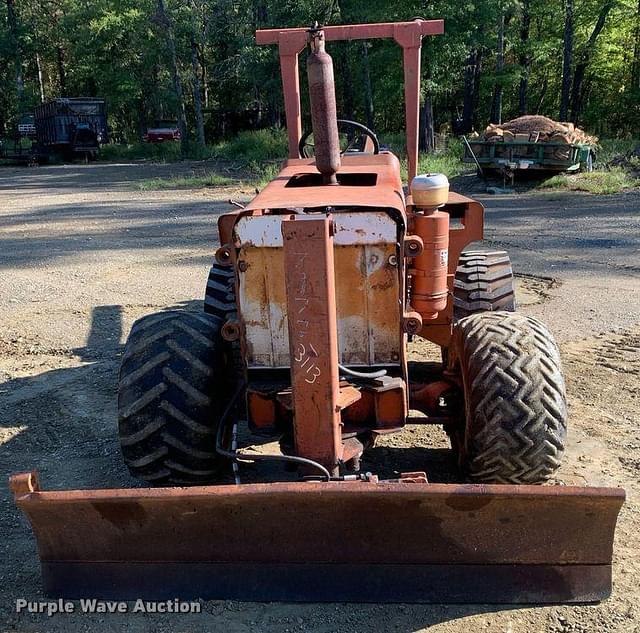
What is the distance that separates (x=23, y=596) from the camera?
3.28m

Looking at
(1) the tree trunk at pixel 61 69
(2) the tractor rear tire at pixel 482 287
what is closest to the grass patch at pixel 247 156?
(2) the tractor rear tire at pixel 482 287

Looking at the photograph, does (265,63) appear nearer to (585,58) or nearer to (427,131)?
(427,131)

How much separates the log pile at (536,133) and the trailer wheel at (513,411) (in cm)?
1375

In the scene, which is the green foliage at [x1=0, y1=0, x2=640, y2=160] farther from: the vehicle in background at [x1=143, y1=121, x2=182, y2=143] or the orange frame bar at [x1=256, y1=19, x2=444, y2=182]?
the orange frame bar at [x1=256, y1=19, x2=444, y2=182]

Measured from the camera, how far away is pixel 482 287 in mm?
5637

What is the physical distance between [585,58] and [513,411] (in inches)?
1054

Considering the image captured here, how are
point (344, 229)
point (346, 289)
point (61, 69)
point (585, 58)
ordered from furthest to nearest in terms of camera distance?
point (61, 69) → point (585, 58) → point (346, 289) → point (344, 229)

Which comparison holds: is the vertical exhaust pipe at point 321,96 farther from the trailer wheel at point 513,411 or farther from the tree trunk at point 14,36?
the tree trunk at point 14,36

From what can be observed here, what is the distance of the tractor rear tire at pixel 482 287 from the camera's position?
5.59 meters

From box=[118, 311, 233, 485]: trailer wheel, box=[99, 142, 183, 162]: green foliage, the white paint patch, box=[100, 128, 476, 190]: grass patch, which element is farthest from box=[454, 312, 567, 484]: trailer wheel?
box=[99, 142, 183, 162]: green foliage

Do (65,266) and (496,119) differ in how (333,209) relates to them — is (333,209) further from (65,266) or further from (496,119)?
(496,119)

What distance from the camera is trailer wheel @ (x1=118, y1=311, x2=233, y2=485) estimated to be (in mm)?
3561

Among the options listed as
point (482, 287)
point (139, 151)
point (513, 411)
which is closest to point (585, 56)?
point (139, 151)

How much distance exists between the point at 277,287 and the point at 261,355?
0.36m
